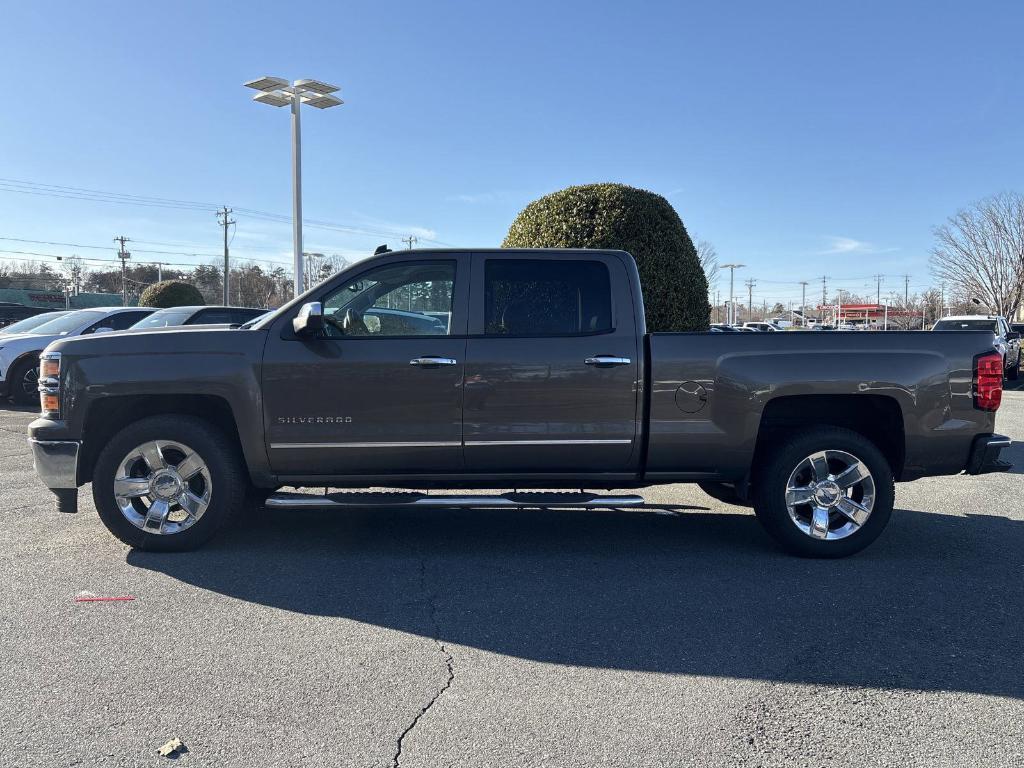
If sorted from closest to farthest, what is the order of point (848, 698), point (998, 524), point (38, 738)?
point (38, 738) < point (848, 698) < point (998, 524)

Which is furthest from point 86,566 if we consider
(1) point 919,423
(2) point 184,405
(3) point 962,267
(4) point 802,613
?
(3) point 962,267

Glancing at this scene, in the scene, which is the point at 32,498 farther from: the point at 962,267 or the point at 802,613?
the point at 962,267

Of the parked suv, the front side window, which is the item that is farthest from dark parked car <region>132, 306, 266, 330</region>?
the parked suv

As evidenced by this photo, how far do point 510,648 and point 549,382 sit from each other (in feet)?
5.88

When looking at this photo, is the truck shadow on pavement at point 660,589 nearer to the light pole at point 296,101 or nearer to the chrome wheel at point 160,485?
the chrome wheel at point 160,485

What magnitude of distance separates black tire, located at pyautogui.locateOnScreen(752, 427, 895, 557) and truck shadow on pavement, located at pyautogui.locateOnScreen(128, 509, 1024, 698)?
0.41 feet

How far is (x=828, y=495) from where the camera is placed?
505 cm

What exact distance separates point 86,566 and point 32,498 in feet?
7.27

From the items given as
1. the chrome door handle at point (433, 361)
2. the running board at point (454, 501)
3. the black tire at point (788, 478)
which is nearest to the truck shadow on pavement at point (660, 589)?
the black tire at point (788, 478)

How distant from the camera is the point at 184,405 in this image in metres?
5.12

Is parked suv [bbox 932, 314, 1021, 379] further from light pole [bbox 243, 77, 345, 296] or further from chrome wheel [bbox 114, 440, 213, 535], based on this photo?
chrome wheel [bbox 114, 440, 213, 535]

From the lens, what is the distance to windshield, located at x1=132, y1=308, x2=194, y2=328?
12.6 meters

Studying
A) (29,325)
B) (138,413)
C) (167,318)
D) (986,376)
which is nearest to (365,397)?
(138,413)

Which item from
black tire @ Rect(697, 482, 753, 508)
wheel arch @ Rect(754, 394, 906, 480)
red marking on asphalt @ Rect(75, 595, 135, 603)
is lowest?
red marking on asphalt @ Rect(75, 595, 135, 603)
